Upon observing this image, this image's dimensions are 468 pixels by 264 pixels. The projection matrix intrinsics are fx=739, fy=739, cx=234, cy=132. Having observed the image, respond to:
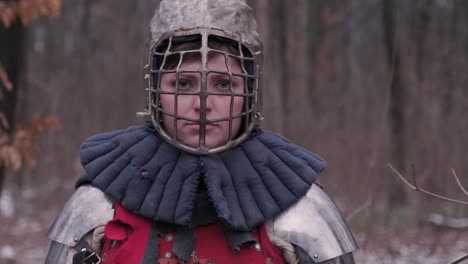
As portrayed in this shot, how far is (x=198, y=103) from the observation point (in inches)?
99.0

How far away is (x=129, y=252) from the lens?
8.30 feet

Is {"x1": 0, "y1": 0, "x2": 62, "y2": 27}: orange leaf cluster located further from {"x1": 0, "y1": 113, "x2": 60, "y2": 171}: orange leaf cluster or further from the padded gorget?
the padded gorget

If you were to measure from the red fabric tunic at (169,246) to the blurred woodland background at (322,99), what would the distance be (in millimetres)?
1014

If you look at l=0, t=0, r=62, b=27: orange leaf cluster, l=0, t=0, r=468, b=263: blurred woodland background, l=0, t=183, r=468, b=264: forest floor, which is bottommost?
l=0, t=183, r=468, b=264: forest floor

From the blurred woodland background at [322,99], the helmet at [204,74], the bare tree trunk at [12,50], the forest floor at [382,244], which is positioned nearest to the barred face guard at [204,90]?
the helmet at [204,74]

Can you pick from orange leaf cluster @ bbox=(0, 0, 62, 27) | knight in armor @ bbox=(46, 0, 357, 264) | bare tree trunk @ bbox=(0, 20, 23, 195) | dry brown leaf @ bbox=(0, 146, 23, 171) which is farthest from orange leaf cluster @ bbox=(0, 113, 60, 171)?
knight in armor @ bbox=(46, 0, 357, 264)

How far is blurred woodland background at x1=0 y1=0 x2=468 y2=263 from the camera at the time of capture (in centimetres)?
742

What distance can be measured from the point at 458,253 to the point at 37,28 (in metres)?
16.2

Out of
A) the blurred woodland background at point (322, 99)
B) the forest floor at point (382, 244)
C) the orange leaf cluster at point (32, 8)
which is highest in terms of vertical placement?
the orange leaf cluster at point (32, 8)

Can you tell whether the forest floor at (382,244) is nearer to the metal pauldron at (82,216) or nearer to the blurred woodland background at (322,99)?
the blurred woodland background at (322,99)

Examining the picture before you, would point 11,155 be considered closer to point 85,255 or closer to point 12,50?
point 12,50

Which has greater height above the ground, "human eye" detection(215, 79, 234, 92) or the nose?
"human eye" detection(215, 79, 234, 92)

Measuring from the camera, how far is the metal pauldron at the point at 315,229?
2566 millimetres

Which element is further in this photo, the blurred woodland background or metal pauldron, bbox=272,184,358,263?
the blurred woodland background
